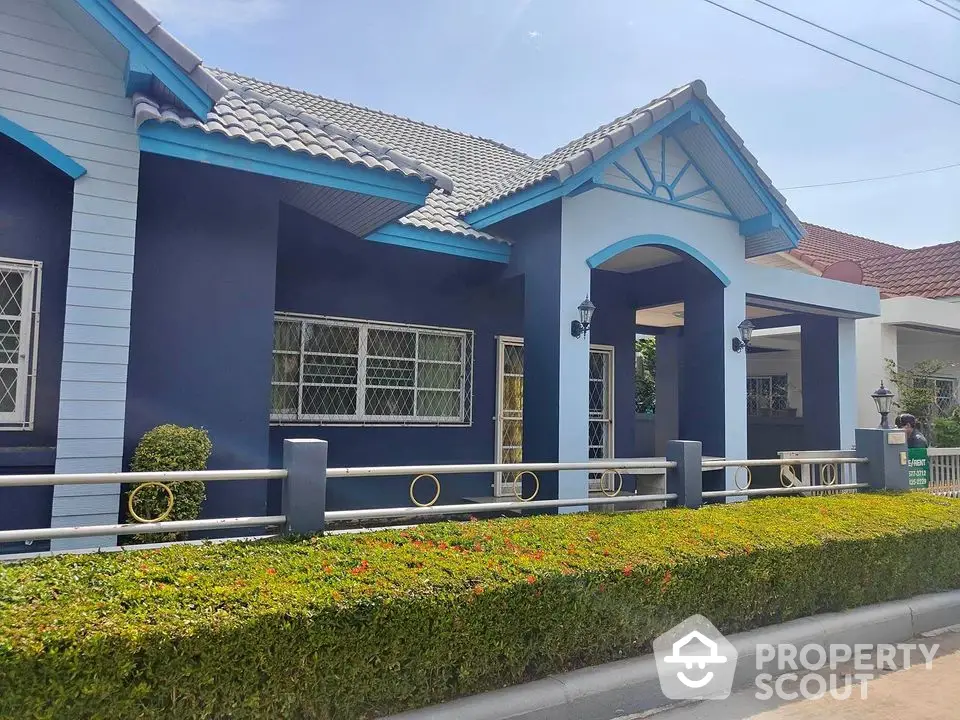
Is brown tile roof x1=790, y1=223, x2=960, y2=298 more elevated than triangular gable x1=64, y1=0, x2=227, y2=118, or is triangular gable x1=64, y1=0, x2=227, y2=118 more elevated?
brown tile roof x1=790, y1=223, x2=960, y2=298

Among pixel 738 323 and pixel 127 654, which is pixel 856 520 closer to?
pixel 738 323

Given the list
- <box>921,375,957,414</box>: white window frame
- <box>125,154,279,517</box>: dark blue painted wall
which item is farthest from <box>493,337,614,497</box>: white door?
<box>921,375,957,414</box>: white window frame

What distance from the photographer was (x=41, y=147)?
210 inches

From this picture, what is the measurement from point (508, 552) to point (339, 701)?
156 cm

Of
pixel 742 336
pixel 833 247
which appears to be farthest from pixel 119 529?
pixel 833 247

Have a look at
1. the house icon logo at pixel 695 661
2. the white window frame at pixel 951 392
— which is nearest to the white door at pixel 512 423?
the house icon logo at pixel 695 661

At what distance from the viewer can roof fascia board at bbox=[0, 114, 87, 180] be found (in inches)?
207

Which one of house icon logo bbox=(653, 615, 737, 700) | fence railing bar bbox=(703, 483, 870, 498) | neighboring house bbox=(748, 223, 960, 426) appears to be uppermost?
neighboring house bbox=(748, 223, 960, 426)

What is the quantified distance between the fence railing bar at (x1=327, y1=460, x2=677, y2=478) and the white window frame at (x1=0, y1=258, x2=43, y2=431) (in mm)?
2693

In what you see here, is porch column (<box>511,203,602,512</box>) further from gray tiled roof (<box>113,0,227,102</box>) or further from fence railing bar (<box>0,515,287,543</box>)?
gray tiled roof (<box>113,0,227,102</box>)

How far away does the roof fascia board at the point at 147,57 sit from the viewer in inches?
201

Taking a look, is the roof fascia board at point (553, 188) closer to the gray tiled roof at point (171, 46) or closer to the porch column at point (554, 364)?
the porch column at point (554, 364)

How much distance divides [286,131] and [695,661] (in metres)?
5.46

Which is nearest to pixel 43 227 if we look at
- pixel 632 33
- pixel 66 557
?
pixel 66 557
